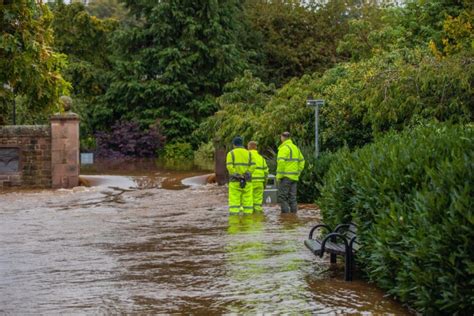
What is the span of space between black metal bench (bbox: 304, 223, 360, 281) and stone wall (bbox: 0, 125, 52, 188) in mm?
16776

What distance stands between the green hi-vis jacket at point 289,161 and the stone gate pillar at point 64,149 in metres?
10.5

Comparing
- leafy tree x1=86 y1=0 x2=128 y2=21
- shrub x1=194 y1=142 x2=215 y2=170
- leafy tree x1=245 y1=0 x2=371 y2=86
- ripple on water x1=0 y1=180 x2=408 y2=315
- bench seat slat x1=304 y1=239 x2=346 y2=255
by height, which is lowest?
ripple on water x1=0 y1=180 x2=408 y2=315

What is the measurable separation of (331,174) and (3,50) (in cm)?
1839

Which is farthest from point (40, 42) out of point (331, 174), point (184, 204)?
point (331, 174)

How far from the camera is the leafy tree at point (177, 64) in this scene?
150 ft

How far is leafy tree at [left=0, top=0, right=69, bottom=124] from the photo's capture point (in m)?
27.9

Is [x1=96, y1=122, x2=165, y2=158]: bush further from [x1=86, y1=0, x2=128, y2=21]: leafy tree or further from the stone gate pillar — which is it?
[x1=86, y1=0, x2=128, y2=21]: leafy tree

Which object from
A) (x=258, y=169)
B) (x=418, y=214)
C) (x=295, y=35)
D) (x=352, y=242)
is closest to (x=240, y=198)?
(x=258, y=169)

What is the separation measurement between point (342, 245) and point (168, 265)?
243cm

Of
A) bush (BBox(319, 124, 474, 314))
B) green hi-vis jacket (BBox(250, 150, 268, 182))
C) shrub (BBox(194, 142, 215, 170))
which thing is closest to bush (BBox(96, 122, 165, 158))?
shrub (BBox(194, 142, 215, 170))

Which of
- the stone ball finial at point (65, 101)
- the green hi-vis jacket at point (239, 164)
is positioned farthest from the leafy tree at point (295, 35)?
the green hi-vis jacket at point (239, 164)

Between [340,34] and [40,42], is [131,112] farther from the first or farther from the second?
[40,42]

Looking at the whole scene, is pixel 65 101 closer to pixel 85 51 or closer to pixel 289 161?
pixel 289 161

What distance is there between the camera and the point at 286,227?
1564 centimetres
